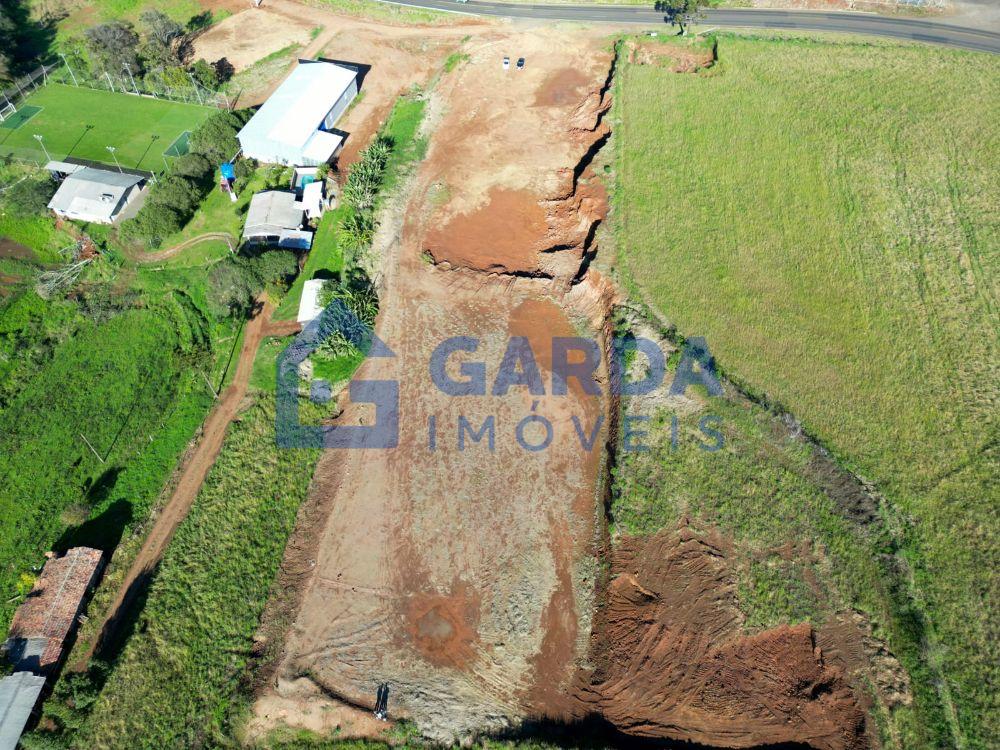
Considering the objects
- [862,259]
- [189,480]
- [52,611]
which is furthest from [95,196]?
[862,259]

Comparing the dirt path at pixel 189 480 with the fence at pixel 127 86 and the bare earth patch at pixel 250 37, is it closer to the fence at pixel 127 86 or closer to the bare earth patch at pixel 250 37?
the fence at pixel 127 86

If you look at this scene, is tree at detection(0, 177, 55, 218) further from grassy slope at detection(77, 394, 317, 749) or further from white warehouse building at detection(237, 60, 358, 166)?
grassy slope at detection(77, 394, 317, 749)

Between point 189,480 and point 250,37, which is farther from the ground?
point 250,37

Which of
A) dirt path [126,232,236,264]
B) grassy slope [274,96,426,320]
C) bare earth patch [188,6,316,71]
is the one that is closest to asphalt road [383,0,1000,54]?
bare earth patch [188,6,316,71]

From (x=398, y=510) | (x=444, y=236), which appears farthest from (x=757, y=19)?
(x=398, y=510)

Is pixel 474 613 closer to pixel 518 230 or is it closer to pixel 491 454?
pixel 491 454

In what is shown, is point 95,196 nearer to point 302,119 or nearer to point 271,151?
point 271,151
